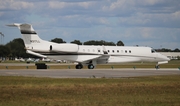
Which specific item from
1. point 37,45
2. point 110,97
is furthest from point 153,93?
point 37,45

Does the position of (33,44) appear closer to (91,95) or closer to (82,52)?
(82,52)

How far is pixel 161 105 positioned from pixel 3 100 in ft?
24.0

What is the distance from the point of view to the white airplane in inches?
2008

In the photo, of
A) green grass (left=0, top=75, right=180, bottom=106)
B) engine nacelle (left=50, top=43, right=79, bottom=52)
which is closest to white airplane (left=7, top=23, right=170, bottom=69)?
engine nacelle (left=50, top=43, right=79, bottom=52)

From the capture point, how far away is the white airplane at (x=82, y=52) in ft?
167

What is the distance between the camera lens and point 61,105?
16.3 meters

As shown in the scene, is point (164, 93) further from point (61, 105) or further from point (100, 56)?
point (100, 56)

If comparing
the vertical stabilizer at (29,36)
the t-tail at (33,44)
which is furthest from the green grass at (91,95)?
the vertical stabilizer at (29,36)

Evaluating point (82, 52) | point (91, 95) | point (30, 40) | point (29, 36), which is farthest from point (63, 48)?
point (91, 95)

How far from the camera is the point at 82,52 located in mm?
54062

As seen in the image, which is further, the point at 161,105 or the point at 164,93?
the point at 164,93

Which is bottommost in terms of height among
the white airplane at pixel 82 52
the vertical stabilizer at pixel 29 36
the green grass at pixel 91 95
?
the green grass at pixel 91 95

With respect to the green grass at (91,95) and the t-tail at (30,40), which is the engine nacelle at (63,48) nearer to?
the t-tail at (30,40)

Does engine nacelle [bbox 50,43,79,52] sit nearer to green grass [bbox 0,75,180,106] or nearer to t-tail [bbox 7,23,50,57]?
t-tail [bbox 7,23,50,57]
